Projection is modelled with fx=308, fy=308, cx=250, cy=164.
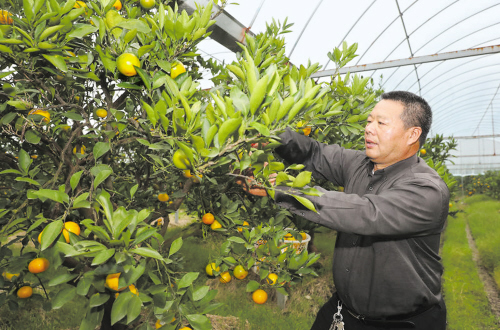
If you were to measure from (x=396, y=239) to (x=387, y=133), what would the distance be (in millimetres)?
498

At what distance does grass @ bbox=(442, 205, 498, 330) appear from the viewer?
359 cm

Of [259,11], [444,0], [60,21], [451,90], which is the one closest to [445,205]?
[60,21]

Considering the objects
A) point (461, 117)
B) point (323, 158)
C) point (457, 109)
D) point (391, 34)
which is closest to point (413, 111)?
point (323, 158)

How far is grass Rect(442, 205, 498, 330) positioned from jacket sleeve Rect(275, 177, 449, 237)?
10.2 ft

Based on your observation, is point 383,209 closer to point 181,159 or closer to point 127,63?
point 181,159

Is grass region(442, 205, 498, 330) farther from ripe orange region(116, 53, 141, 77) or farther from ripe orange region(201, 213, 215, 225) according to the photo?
ripe orange region(116, 53, 141, 77)

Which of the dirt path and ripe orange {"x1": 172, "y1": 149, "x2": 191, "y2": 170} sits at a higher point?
ripe orange {"x1": 172, "y1": 149, "x2": 191, "y2": 170}

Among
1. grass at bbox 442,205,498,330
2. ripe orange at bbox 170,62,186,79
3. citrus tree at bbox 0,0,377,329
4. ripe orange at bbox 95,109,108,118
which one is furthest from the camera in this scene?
grass at bbox 442,205,498,330

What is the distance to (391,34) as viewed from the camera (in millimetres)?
7148

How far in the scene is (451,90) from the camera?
1330 centimetres

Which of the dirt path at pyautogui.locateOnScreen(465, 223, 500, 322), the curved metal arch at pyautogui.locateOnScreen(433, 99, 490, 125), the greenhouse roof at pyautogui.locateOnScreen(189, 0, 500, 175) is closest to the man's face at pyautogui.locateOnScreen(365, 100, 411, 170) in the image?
the greenhouse roof at pyautogui.locateOnScreen(189, 0, 500, 175)

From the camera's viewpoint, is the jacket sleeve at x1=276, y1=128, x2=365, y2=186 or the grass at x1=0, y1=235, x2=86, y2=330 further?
the grass at x1=0, y1=235, x2=86, y2=330

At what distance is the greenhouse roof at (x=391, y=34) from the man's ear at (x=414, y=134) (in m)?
3.04

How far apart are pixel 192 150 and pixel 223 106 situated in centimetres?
15
